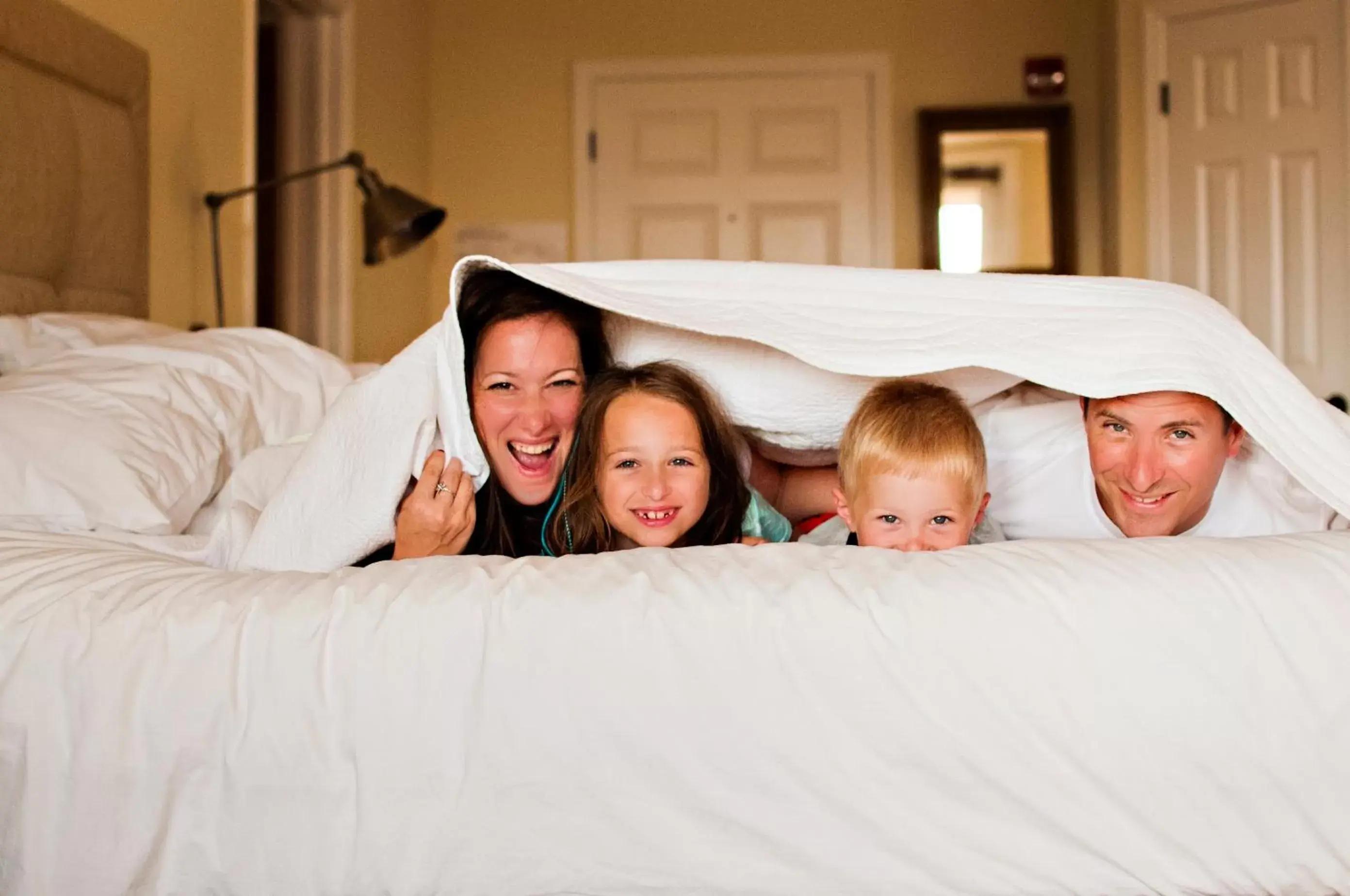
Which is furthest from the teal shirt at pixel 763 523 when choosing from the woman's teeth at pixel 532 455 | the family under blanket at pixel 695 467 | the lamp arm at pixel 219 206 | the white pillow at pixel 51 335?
the lamp arm at pixel 219 206

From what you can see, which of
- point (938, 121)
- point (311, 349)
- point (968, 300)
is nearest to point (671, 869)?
point (968, 300)

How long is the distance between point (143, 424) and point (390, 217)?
3.98 feet

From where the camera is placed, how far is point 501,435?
153cm

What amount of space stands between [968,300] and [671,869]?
714 mm

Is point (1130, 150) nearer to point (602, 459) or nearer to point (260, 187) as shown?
point (260, 187)

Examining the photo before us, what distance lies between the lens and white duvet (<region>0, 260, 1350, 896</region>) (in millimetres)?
893

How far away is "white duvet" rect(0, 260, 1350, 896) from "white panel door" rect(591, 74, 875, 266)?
375 cm

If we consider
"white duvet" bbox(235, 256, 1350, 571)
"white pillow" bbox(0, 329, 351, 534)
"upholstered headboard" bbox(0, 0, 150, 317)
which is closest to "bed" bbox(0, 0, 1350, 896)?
"white duvet" bbox(235, 256, 1350, 571)

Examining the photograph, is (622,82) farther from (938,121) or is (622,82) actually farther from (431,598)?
(431,598)

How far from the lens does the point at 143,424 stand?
1.45m

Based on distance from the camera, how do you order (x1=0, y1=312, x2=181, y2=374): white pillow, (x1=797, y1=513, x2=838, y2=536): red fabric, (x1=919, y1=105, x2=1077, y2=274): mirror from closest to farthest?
(x1=0, y1=312, x2=181, y2=374): white pillow → (x1=797, y1=513, x2=838, y2=536): red fabric → (x1=919, y1=105, x2=1077, y2=274): mirror

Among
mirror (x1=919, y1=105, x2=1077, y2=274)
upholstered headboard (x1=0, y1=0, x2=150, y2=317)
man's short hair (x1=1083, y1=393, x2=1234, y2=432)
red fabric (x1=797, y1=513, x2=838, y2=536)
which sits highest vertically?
mirror (x1=919, y1=105, x2=1077, y2=274)

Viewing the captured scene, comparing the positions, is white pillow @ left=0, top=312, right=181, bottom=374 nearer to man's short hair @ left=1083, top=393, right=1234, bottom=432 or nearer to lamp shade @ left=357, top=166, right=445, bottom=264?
lamp shade @ left=357, top=166, right=445, bottom=264

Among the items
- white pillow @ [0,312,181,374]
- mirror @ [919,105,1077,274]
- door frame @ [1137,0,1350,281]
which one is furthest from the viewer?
mirror @ [919,105,1077,274]
